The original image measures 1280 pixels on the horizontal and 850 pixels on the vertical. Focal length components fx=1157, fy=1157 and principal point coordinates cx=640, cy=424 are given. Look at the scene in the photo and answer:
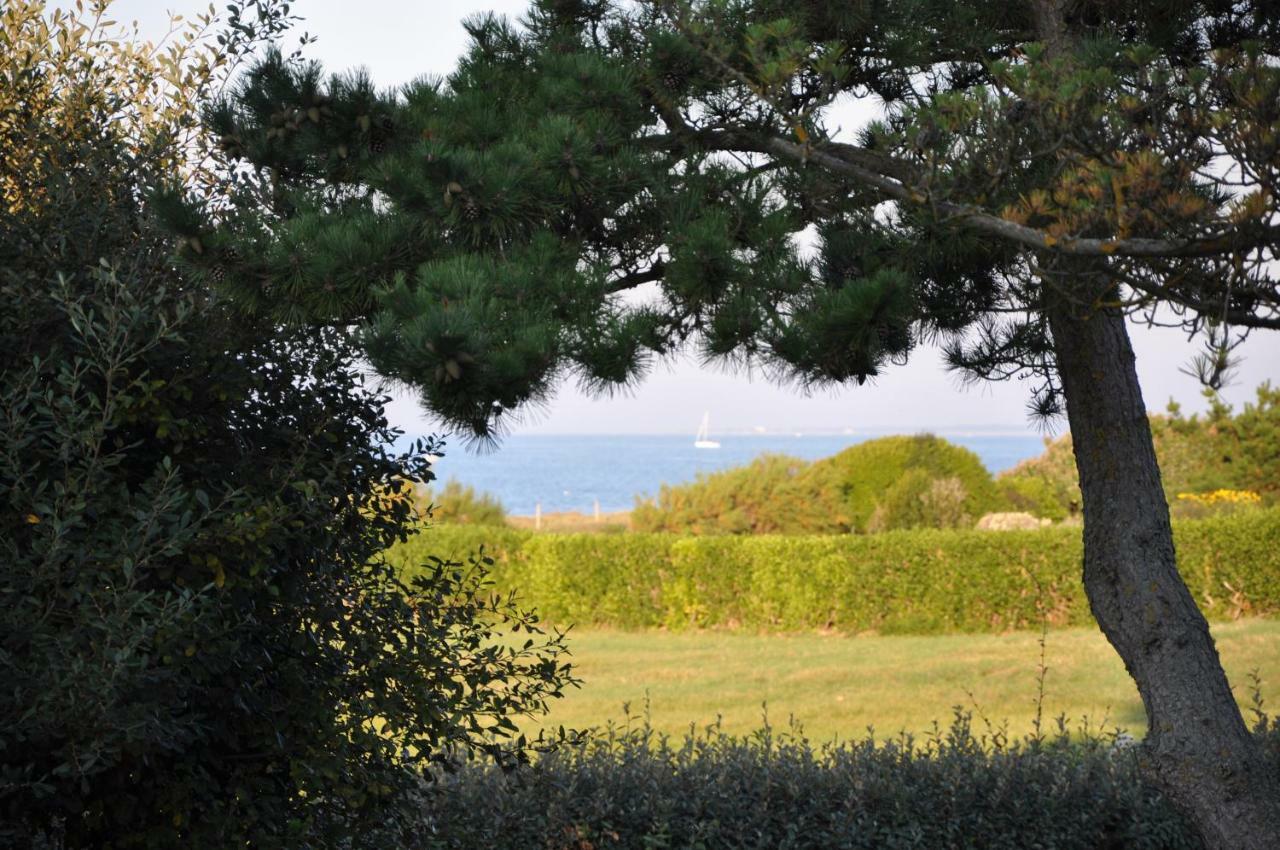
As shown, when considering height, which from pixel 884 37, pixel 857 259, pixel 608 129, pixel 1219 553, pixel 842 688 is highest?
pixel 884 37

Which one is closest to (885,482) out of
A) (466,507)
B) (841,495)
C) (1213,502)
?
(841,495)

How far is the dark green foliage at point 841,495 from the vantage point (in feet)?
49.8

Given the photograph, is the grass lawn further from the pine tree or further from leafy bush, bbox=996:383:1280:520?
leafy bush, bbox=996:383:1280:520

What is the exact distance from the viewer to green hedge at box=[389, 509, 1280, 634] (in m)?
11.8

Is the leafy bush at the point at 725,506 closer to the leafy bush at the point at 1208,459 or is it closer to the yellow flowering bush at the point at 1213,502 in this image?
the leafy bush at the point at 1208,459

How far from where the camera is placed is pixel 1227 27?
4207mm

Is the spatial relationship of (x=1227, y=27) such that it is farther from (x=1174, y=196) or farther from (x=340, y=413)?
(x=340, y=413)

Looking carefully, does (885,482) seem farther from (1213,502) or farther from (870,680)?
(870,680)

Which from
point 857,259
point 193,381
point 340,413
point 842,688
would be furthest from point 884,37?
point 842,688

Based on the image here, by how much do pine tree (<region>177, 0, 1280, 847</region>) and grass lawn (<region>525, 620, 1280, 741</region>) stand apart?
3.75 meters

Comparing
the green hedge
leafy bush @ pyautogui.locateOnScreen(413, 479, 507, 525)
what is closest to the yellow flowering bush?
the green hedge

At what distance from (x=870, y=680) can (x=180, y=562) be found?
782cm

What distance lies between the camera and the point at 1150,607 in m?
3.75

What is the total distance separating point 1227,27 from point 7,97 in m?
4.06
